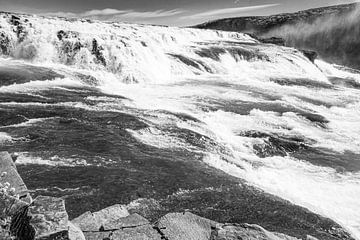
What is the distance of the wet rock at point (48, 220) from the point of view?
375cm

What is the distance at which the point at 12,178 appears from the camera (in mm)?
5457

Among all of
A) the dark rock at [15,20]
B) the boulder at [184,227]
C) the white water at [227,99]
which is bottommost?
the white water at [227,99]

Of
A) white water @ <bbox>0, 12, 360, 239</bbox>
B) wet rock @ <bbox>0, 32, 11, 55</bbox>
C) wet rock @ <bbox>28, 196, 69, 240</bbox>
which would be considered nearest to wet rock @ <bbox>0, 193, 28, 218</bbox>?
wet rock @ <bbox>28, 196, 69, 240</bbox>

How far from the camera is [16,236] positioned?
3910 millimetres

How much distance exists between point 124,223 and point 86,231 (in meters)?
0.57

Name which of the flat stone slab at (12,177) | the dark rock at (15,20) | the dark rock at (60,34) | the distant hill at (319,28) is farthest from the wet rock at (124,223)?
the distant hill at (319,28)

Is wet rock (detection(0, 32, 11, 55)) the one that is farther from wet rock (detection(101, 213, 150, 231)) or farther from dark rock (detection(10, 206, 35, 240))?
dark rock (detection(10, 206, 35, 240))

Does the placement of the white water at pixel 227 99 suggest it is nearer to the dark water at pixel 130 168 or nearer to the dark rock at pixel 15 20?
the dark rock at pixel 15 20

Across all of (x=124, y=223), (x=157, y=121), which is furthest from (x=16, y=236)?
(x=157, y=121)

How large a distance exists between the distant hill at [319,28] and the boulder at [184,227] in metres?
79.3

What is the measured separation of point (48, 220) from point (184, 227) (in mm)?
2235

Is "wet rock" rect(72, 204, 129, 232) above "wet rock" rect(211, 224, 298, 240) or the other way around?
the other way around

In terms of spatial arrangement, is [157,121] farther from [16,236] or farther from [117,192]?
[16,236]

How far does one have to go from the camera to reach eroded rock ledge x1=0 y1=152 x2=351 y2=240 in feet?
12.7
